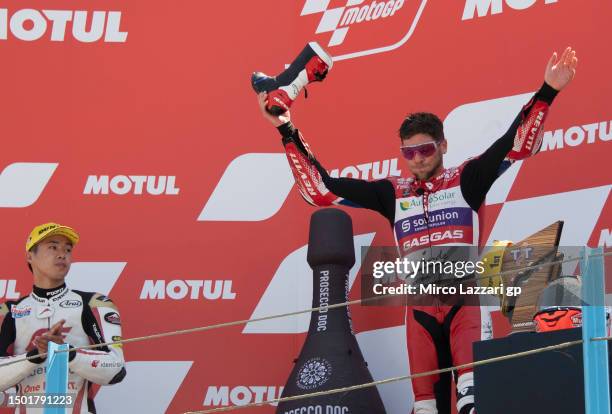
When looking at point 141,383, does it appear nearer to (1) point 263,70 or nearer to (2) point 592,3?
(1) point 263,70

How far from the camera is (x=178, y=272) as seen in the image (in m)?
5.24

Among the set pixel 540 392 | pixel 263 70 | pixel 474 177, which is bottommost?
pixel 540 392

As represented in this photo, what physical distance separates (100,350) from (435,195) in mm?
1204

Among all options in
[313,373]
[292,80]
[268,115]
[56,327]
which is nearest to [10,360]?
[56,327]

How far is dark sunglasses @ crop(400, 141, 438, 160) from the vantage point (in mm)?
4344

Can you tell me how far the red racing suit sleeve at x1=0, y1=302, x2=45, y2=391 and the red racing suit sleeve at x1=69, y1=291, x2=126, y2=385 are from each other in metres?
0.13

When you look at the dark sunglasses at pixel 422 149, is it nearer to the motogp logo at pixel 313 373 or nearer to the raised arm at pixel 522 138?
the raised arm at pixel 522 138

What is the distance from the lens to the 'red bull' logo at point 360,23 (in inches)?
207

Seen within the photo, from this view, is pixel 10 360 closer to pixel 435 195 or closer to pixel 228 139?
pixel 228 139

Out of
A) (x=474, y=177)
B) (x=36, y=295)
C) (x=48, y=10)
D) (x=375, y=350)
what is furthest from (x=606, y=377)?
(x=48, y=10)

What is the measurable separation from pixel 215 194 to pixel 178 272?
13.2 inches

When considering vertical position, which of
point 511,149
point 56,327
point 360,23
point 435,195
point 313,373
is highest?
point 360,23

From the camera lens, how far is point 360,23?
532 centimetres

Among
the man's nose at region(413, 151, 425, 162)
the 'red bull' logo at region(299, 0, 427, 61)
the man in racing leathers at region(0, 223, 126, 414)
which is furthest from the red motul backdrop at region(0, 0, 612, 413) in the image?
the man's nose at region(413, 151, 425, 162)
